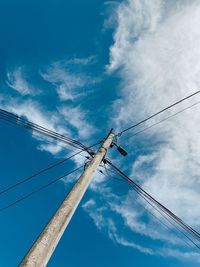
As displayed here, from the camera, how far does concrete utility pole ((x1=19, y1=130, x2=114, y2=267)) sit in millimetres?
4157

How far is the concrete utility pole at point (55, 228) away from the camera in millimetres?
4157

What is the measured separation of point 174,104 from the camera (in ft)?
29.0

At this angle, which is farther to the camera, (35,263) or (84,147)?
(84,147)

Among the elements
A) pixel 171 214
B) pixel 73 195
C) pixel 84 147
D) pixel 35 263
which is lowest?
pixel 35 263

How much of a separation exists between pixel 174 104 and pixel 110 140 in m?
2.42

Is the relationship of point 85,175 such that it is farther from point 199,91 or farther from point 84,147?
point 199,91

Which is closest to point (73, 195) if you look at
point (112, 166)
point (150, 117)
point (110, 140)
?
point (112, 166)

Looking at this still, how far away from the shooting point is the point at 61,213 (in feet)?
16.7

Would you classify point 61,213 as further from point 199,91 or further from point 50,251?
point 199,91

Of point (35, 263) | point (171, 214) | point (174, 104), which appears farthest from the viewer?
point (174, 104)

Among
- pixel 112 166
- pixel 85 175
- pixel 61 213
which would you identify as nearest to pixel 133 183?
pixel 112 166

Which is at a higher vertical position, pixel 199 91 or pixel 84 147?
pixel 199 91

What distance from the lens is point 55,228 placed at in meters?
4.75

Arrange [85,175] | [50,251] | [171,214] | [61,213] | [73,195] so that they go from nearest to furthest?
[50,251], [61,213], [73,195], [85,175], [171,214]
